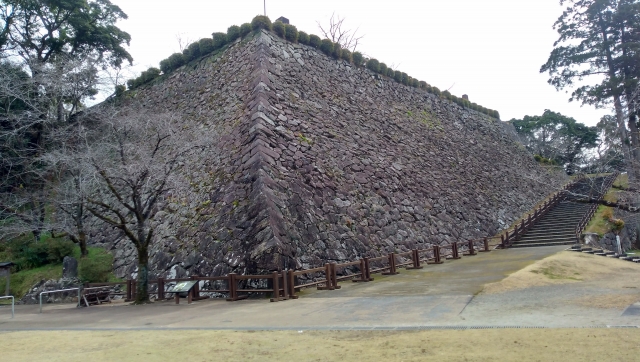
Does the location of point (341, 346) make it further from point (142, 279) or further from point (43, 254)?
point (43, 254)

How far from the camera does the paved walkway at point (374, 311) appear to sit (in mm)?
5391

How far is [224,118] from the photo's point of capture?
14383 millimetres

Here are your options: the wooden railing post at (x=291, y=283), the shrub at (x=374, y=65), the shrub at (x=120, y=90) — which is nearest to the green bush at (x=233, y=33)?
the shrub at (x=120, y=90)

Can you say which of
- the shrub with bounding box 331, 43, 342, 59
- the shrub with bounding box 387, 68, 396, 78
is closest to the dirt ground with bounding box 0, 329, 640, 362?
the shrub with bounding box 331, 43, 342, 59

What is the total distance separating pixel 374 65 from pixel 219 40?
7.68 metres

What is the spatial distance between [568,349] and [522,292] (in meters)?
4.02

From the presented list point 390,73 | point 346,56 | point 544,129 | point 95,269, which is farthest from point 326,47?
point 544,129

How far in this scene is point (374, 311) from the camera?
669cm

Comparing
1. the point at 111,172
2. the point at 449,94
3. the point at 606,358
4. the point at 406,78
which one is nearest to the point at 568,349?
the point at 606,358

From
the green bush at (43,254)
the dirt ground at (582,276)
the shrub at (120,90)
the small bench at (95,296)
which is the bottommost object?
the dirt ground at (582,276)

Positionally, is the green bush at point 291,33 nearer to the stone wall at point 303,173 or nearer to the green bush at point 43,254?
the stone wall at point 303,173

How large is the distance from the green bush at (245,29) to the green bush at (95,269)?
9.41m

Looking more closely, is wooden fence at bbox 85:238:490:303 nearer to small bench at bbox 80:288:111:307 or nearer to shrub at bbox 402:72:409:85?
small bench at bbox 80:288:111:307

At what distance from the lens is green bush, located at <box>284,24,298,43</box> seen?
17.0m
